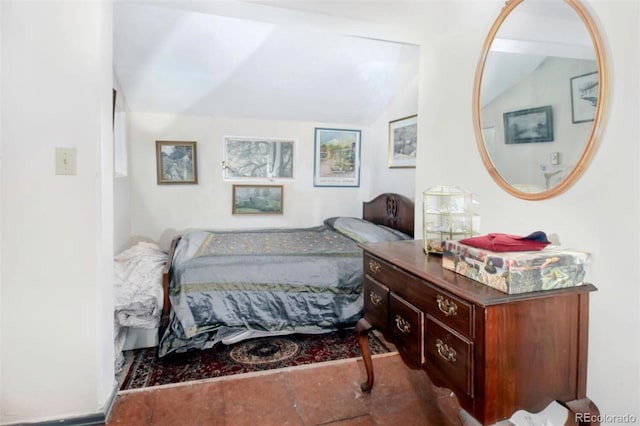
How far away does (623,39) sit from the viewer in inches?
43.1

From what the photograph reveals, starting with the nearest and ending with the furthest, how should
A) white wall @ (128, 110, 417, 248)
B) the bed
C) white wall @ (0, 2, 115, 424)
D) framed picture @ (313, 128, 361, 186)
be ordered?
white wall @ (0, 2, 115, 424) < the bed < white wall @ (128, 110, 417, 248) < framed picture @ (313, 128, 361, 186)

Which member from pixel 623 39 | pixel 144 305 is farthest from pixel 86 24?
pixel 623 39

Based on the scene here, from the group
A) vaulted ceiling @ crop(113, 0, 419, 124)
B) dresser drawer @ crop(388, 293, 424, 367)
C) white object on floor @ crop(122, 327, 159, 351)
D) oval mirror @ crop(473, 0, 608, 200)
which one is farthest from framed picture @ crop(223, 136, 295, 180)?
dresser drawer @ crop(388, 293, 424, 367)

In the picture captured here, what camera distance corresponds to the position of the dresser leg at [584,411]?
44.6 inches

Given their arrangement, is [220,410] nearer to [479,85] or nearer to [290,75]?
[479,85]

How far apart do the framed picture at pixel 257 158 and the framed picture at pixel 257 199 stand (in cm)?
13

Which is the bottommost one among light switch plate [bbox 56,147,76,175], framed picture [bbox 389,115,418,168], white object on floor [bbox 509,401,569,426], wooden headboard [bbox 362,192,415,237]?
white object on floor [bbox 509,401,569,426]

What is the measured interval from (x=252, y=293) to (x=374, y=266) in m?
1.24

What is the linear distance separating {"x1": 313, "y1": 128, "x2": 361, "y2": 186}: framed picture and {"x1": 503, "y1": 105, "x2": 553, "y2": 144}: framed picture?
3063 millimetres

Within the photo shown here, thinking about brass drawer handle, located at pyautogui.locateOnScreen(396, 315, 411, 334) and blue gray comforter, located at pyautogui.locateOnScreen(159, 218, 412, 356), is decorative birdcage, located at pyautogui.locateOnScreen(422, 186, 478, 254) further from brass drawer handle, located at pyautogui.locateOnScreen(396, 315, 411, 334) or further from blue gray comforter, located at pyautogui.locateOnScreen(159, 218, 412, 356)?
blue gray comforter, located at pyautogui.locateOnScreen(159, 218, 412, 356)

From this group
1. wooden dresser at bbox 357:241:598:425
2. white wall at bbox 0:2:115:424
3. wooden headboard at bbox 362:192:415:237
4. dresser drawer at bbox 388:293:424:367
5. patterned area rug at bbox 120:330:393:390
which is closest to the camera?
wooden dresser at bbox 357:241:598:425

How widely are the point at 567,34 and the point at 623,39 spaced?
0.20 m

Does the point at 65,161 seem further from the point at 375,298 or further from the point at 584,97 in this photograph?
the point at 584,97

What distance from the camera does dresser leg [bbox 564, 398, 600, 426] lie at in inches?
44.6
